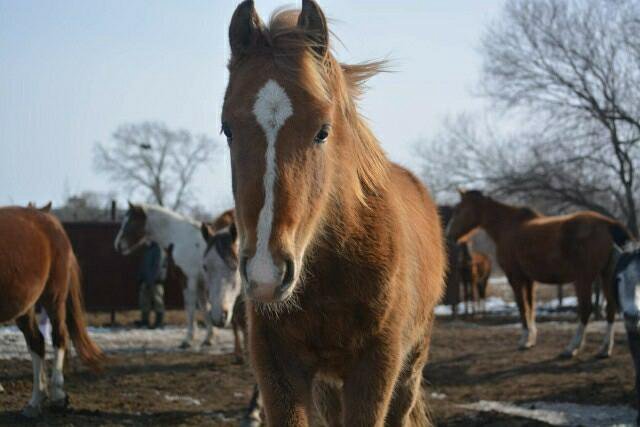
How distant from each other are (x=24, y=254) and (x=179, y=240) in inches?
252

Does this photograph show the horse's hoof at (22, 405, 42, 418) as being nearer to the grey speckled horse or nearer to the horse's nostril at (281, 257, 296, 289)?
the horse's nostril at (281, 257, 296, 289)

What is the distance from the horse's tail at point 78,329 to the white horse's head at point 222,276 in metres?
1.46

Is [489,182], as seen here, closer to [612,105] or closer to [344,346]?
[612,105]

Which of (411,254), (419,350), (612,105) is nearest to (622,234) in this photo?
(419,350)

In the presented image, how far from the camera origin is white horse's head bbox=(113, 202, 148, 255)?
13.2 meters

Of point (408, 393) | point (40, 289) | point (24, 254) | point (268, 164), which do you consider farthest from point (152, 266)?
point (268, 164)

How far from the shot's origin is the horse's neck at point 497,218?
12791 mm

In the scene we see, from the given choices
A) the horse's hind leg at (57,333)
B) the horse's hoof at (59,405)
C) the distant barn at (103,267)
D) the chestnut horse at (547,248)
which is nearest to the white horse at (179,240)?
the distant barn at (103,267)

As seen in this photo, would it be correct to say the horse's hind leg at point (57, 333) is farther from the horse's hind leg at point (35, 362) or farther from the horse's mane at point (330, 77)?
the horse's mane at point (330, 77)

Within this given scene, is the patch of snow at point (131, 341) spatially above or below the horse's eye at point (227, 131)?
below

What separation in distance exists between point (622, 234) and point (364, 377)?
7829 millimetres

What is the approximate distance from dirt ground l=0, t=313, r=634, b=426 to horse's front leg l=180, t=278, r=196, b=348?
0.61 meters

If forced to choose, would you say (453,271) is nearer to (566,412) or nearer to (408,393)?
(566,412)

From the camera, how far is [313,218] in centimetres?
265
